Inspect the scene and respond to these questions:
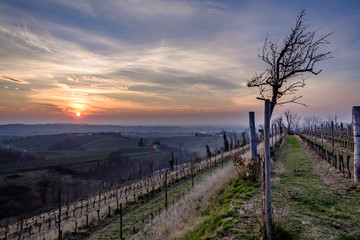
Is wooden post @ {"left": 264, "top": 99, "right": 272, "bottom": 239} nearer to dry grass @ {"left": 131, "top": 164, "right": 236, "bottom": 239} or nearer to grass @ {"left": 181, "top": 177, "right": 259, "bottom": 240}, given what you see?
grass @ {"left": 181, "top": 177, "right": 259, "bottom": 240}

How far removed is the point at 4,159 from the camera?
7881cm

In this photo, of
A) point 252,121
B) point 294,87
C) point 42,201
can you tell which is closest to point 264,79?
point 294,87

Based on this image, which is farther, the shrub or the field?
the field

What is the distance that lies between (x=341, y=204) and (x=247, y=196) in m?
2.80

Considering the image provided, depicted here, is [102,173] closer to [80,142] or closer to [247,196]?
[247,196]

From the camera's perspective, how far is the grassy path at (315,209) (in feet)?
14.7

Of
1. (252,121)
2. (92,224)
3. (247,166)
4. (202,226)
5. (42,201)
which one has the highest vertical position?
(252,121)

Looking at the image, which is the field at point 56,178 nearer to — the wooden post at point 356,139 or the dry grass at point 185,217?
the dry grass at point 185,217

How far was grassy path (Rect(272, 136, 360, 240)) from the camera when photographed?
4.49m

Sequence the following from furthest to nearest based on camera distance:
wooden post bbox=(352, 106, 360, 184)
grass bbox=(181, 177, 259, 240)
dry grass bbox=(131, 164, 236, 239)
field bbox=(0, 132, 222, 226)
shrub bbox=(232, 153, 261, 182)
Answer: field bbox=(0, 132, 222, 226)
shrub bbox=(232, 153, 261, 182)
wooden post bbox=(352, 106, 360, 184)
dry grass bbox=(131, 164, 236, 239)
grass bbox=(181, 177, 259, 240)

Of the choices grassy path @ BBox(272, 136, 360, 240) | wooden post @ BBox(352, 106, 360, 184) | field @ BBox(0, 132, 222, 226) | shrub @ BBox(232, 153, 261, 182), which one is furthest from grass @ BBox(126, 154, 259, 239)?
field @ BBox(0, 132, 222, 226)

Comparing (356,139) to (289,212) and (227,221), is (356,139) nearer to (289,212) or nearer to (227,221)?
(289,212)

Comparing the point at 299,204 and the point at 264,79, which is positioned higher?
the point at 264,79

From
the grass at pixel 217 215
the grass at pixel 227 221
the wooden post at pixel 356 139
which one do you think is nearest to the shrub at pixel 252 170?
the grass at pixel 217 215
